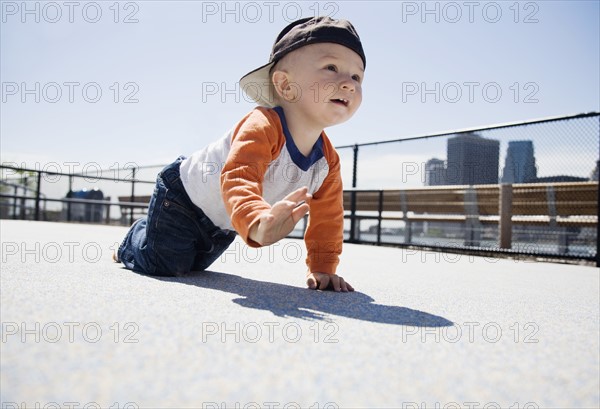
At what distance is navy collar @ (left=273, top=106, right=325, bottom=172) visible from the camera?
5.32ft

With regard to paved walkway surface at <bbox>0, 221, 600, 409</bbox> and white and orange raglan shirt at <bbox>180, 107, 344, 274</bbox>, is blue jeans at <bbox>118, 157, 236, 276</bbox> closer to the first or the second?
white and orange raglan shirt at <bbox>180, 107, 344, 274</bbox>

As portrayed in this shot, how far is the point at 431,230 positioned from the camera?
614 centimetres

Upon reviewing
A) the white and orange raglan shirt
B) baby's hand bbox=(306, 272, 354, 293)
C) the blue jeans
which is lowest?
baby's hand bbox=(306, 272, 354, 293)

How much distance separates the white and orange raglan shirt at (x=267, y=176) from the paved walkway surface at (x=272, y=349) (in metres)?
0.32

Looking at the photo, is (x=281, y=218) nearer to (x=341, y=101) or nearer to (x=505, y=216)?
(x=341, y=101)

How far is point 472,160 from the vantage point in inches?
216

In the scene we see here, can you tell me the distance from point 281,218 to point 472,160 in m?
4.91

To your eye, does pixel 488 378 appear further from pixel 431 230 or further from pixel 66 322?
pixel 431 230

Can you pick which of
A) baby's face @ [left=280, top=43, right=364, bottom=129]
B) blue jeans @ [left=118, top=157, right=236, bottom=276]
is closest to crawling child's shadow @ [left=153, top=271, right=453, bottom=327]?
blue jeans @ [left=118, top=157, right=236, bottom=276]

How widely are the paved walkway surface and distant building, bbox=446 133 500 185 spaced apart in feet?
13.5

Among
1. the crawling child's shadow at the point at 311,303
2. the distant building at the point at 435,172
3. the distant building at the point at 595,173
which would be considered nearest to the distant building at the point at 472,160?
the distant building at the point at 435,172

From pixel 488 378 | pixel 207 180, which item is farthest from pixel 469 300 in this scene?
pixel 207 180

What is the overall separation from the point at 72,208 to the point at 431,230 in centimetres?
751

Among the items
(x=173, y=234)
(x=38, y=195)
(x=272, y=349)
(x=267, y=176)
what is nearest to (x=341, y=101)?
(x=267, y=176)
